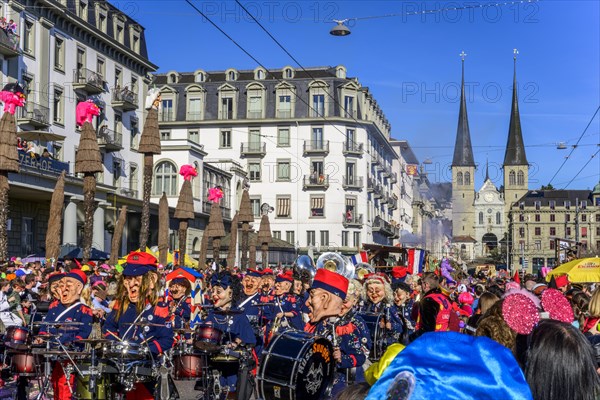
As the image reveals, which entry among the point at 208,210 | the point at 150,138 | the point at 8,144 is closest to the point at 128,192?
the point at 208,210

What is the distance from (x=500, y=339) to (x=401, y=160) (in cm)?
9715

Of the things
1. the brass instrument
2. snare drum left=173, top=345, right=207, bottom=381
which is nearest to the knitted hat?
snare drum left=173, top=345, right=207, bottom=381

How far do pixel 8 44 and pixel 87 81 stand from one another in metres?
7.82

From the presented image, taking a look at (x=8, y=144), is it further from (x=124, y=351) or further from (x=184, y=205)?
(x=124, y=351)

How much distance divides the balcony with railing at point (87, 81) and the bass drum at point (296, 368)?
36.9m

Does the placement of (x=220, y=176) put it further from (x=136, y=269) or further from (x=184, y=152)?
(x=136, y=269)

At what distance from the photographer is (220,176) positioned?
197 ft

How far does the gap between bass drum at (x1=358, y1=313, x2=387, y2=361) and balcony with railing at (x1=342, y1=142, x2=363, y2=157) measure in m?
60.4

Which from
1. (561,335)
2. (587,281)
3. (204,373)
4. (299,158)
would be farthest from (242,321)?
(299,158)

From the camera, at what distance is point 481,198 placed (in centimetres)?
18000

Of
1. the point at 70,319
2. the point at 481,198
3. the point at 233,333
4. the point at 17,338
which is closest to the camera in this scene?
the point at 70,319

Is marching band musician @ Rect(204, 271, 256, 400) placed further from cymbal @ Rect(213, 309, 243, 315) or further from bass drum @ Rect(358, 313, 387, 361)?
bass drum @ Rect(358, 313, 387, 361)

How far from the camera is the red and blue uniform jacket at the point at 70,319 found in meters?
7.86

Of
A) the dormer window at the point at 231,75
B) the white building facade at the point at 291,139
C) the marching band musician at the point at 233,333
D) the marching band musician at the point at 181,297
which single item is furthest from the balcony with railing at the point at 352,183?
the marching band musician at the point at 233,333
